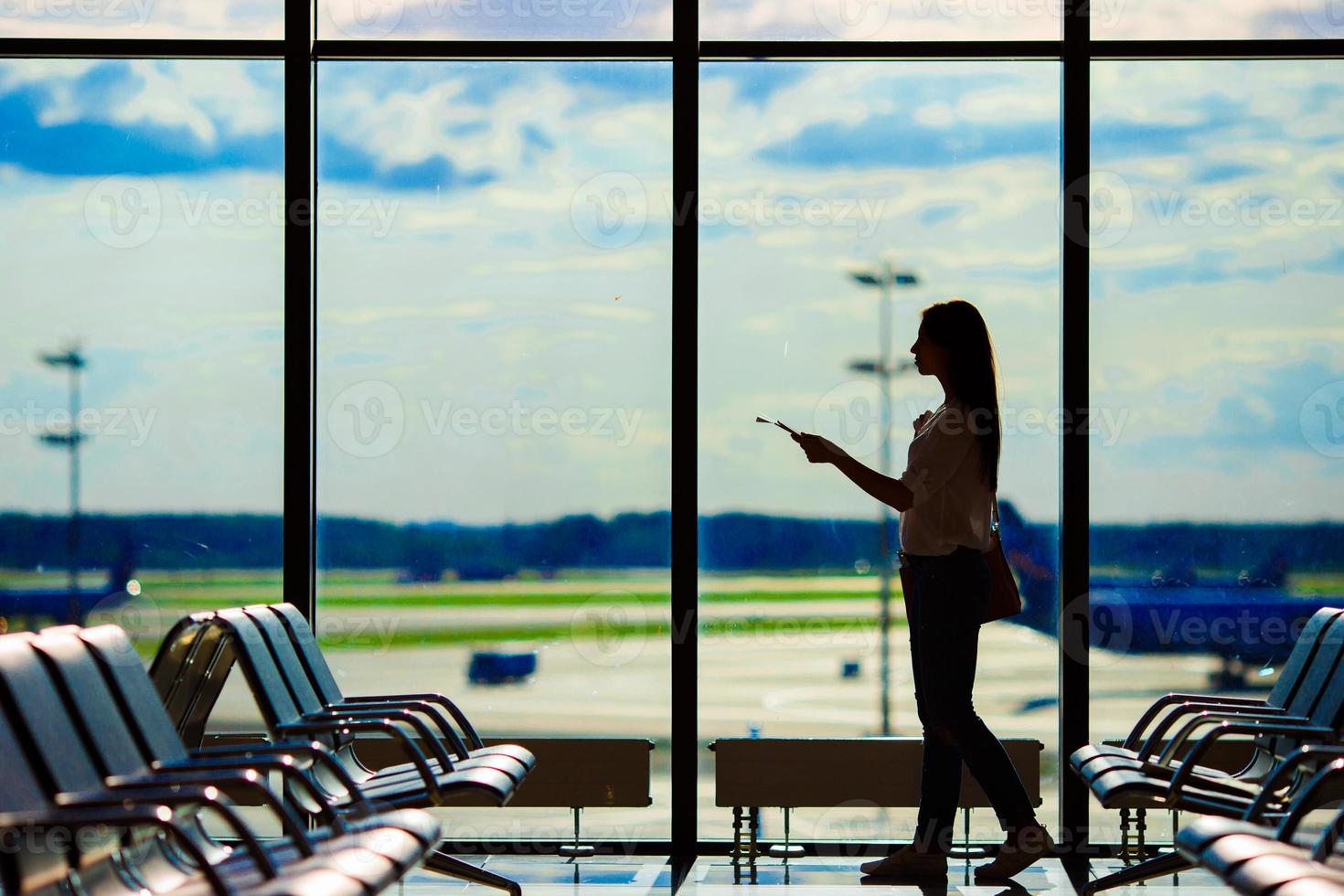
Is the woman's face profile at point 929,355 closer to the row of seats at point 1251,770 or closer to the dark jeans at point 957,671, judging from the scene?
the dark jeans at point 957,671

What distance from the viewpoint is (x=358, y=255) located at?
4645 mm

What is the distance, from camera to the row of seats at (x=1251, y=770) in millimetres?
2586

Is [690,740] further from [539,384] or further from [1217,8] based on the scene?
[1217,8]

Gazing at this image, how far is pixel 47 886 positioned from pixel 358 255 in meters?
2.76

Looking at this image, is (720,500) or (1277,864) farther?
(720,500)

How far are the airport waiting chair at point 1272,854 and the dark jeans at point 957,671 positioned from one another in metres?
0.97

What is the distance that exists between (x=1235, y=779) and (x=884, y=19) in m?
2.66

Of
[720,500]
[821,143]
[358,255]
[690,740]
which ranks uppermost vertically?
[821,143]

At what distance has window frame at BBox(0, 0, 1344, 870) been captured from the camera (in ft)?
14.6

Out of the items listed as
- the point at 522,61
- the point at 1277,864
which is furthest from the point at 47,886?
the point at 522,61

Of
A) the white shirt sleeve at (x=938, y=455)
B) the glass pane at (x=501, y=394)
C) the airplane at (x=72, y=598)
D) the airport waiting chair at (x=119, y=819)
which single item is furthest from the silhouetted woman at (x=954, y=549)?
the airplane at (x=72, y=598)

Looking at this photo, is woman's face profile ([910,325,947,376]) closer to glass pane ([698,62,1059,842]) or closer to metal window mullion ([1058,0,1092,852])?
glass pane ([698,62,1059,842])

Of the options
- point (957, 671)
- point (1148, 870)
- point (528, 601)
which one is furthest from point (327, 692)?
point (1148, 870)

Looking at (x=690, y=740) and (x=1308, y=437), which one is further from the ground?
(x=1308, y=437)
